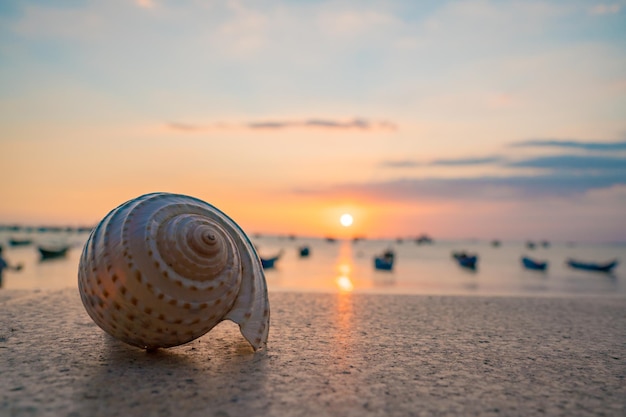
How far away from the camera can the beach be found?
3605mm

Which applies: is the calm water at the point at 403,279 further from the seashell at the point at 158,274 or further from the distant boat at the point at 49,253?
the seashell at the point at 158,274

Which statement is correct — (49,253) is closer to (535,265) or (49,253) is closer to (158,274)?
(535,265)

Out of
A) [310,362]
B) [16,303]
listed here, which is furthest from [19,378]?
[16,303]

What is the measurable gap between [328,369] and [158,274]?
1781 millimetres

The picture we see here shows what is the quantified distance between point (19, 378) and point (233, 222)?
96.7 inches

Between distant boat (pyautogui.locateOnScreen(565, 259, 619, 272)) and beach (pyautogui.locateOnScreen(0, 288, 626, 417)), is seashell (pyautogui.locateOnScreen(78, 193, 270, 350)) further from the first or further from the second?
distant boat (pyautogui.locateOnScreen(565, 259, 619, 272))

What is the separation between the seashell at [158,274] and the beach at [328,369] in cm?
37

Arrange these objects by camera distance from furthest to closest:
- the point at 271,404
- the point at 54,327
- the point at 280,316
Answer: the point at 280,316 → the point at 54,327 → the point at 271,404

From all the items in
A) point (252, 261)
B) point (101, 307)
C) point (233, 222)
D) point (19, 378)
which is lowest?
point (19, 378)

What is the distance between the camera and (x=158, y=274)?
446cm

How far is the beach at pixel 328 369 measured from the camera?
3605mm

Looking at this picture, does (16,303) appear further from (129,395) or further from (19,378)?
(129,395)

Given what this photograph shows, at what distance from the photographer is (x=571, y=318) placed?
8.41 m

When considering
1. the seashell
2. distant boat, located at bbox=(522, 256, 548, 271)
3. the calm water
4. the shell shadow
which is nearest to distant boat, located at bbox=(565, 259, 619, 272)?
the calm water
